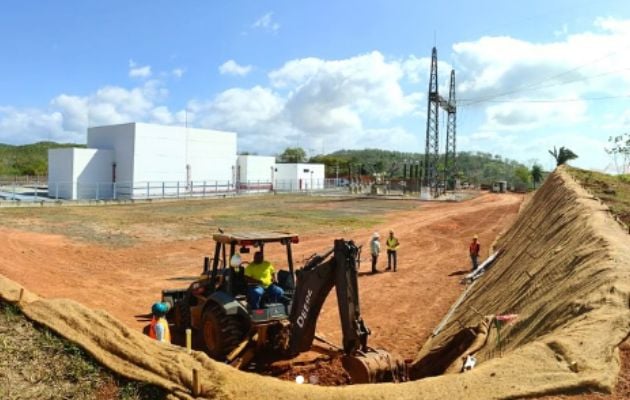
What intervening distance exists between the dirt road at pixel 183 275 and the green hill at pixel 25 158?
2494 inches

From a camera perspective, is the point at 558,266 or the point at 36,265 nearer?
the point at 558,266

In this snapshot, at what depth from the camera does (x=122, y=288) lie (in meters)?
16.2

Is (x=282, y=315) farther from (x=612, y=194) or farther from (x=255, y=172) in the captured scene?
(x=255, y=172)

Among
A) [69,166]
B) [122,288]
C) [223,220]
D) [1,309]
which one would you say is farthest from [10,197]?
[1,309]

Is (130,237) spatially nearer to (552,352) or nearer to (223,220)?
(223,220)

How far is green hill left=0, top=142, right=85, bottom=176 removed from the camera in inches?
3182

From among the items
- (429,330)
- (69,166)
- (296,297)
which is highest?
(69,166)

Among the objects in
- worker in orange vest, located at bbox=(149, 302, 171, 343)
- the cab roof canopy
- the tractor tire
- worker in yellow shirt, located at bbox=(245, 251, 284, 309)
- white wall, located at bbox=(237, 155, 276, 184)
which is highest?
white wall, located at bbox=(237, 155, 276, 184)

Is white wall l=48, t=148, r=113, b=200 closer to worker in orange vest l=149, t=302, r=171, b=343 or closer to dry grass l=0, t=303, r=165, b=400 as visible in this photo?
worker in orange vest l=149, t=302, r=171, b=343

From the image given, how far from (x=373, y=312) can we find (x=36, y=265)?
37.6 ft

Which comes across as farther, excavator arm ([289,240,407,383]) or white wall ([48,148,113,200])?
white wall ([48,148,113,200])

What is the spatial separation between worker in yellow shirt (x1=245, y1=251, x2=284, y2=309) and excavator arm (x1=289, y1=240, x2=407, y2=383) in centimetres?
70

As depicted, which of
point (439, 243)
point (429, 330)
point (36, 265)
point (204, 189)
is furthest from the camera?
point (204, 189)

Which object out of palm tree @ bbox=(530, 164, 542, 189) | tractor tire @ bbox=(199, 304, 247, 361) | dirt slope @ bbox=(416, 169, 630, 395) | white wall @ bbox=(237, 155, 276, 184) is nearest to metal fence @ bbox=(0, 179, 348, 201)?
white wall @ bbox=(237, 155, 276, 184)
